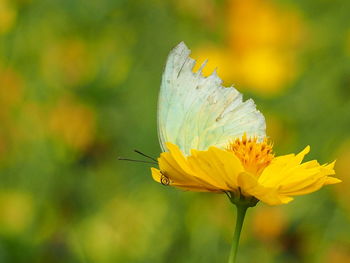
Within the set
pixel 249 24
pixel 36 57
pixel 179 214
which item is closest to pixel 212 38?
pixel 249 24

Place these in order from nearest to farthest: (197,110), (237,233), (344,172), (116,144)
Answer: (237,233)
(197,110)
(116,144)
(344,172)

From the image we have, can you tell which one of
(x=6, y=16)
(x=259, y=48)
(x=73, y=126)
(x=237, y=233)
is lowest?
(x=237, y=233)

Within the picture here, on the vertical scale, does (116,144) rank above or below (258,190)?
above

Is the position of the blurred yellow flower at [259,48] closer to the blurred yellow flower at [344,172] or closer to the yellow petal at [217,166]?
the blurred yellow flower at [344,172]

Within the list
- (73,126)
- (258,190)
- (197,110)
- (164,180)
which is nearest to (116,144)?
(73,126)

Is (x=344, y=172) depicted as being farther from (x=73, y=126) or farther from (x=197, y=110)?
(x=197, y=110)

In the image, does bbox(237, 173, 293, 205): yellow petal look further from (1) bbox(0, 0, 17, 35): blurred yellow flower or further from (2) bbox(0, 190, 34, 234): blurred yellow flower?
(1) bbox(0, 0, 17, 35): blurred yellow flower
